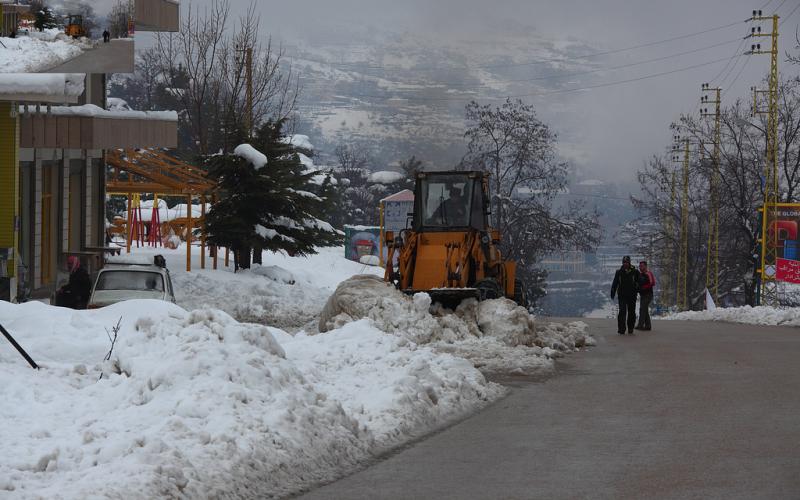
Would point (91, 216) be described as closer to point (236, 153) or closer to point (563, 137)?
point (236, 153)

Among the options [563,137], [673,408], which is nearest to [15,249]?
[673,408]

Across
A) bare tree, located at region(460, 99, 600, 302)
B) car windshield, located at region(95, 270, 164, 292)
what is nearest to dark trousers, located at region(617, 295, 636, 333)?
car windshield, located at region(95, 270, 164, 292)

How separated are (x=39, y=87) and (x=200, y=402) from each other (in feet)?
54.7

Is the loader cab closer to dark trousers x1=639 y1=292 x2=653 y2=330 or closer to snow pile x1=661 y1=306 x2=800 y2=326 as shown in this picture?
dark trousers x1=639 y1=292 x2=653 y2=330

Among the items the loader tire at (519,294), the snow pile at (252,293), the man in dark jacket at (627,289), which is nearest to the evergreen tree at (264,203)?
the snow pile at (252,293)

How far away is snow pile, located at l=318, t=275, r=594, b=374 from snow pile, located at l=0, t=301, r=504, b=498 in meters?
5.16

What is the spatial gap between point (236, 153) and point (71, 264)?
15.9 meters

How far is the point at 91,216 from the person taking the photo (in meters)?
40.6

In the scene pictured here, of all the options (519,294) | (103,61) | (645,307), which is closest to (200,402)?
(519,294)

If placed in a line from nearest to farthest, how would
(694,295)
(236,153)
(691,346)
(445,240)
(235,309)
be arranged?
(691,346) < (445,240) < (235,309) < (236,153) < (694,295)

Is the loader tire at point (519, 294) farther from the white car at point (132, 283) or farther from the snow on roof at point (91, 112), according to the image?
the snow on roof at point (91, 112)

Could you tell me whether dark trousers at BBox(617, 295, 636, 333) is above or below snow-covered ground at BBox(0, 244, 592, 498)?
below

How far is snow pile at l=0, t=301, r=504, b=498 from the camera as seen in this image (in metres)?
9.29

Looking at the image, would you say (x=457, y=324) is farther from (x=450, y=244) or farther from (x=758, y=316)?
(x=758, y=316)
